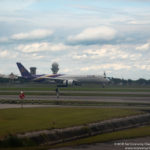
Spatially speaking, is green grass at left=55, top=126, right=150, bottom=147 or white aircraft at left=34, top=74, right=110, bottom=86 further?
white aircraft at left=34, top=74, right=110, bottom=86

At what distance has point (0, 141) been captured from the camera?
869 inches

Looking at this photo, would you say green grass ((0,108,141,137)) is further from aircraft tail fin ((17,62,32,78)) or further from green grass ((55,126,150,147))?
aircraft tail fin ((17,62,32,78))

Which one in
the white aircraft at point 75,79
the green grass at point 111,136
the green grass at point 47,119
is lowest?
the green grass at point 111,136

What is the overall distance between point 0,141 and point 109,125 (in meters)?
11.7

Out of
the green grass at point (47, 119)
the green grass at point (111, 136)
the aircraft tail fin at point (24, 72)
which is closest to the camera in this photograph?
the green grass at point (111, 136)

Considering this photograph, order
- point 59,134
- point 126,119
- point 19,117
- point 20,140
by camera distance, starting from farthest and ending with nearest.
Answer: point 126,119
point 19,117
point 59,134
point 20,140

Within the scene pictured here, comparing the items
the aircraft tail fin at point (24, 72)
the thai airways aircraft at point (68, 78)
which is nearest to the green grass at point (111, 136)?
the thai airways aircraft at point (68, 78)

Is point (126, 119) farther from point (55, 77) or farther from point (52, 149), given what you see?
point (55, 77)

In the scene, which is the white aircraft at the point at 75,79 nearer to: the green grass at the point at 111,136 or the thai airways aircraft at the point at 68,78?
the thai airways aircraft at the point at 68,78

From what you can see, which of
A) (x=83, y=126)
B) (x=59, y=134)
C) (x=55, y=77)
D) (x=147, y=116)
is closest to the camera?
(x=59, y=134)

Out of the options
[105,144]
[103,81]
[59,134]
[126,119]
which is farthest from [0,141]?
[103,81]

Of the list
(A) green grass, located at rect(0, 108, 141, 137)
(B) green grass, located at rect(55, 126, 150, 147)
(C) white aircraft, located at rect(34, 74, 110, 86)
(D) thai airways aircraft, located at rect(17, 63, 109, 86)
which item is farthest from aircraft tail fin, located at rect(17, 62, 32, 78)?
(B) green grass, located at rect(55, 126, 150, 147)

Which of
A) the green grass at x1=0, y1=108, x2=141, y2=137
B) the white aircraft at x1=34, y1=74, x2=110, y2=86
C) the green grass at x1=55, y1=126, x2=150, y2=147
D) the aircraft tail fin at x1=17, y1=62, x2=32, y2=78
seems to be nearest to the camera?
the green grass at x1=55, y1=126, x2=150, y2=147

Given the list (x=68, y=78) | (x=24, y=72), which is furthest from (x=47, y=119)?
(x=24, y=72)
